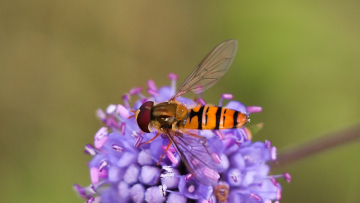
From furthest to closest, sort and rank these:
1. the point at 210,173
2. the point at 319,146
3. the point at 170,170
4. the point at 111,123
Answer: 1. the point at 319,146
2. the point at 111,123
3. the point at 170,170
4. the point at 210,173

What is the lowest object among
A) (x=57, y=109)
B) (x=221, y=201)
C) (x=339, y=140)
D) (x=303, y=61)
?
(x=221, y=201)

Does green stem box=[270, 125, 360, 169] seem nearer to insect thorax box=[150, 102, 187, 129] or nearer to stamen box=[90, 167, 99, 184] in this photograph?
insect thorax box=[150, 102, 187, 129]

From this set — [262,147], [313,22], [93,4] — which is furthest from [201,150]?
[93,4]

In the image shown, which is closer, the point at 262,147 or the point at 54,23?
the point at 262,147

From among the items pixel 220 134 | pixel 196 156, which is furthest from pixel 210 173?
pixel 220 134

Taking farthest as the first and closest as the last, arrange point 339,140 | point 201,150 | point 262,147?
point 339,140, point 262,147, point 201,150

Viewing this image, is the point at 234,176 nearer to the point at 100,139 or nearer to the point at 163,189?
the point at 163,189

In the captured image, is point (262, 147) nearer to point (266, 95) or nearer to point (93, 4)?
point (266, 95)

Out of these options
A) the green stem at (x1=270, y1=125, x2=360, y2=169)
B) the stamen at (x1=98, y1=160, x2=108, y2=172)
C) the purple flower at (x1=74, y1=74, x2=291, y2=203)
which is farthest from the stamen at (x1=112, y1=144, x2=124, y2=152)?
the green stem at (x1=270, y1=125, x2=360, y2=169)
